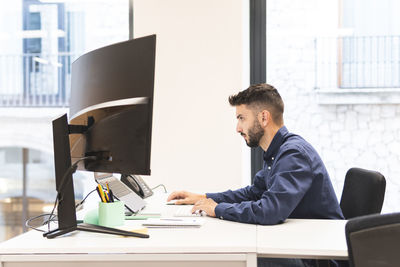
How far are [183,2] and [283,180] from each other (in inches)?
68.5

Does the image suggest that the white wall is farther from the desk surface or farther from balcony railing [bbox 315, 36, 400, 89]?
the desk surface

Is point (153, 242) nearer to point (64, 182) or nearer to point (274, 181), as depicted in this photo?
point (64, 182)

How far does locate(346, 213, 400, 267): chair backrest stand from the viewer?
3.27 feet

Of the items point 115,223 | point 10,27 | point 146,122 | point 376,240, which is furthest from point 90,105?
point 10,27

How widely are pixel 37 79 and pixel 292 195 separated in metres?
2.30

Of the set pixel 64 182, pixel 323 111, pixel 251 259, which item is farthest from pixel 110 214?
pixel 323 111

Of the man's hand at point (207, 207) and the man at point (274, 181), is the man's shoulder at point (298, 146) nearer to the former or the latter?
the man at point (274, 181)

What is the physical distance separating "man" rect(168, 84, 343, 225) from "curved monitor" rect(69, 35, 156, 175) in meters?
0.45

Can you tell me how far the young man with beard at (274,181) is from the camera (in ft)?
5.18

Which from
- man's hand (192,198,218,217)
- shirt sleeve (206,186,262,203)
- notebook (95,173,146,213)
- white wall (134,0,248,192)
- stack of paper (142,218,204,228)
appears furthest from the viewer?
white wall (134,0,248,192)

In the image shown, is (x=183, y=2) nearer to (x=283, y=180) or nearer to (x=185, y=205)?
(x=185, y=205)

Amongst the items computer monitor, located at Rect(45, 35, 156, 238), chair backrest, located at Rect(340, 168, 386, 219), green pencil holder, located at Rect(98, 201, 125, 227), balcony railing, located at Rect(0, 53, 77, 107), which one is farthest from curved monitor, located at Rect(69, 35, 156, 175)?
balcony railing, located at Rect(0, 53, 77, 107)

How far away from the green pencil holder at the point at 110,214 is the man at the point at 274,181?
0.34 meters

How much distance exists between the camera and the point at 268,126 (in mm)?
2006
